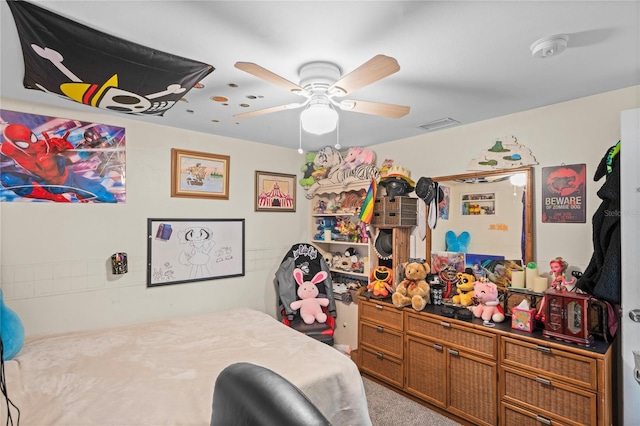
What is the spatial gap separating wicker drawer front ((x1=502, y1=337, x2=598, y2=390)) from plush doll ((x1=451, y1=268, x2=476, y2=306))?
514 mm

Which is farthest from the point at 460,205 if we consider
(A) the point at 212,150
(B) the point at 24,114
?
(B) the point at 24,114

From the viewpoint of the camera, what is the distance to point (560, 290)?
2.18 m

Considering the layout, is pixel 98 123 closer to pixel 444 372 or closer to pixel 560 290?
pixel 444 372

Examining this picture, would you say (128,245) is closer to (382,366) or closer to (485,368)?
(382,366)

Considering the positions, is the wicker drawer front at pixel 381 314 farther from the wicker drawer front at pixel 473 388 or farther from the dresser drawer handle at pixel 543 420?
the dresser drawer handle at pixel 543 420

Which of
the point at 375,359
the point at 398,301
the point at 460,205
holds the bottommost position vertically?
the point at 375,359

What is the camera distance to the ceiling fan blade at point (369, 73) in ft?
4.41

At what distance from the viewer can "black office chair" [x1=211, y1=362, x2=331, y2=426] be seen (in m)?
0.76

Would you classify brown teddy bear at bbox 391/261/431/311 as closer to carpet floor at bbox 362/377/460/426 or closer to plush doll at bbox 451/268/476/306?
plush doll at bbox 451/268/476/306

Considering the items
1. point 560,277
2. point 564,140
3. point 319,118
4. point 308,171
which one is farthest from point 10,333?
point 564,140

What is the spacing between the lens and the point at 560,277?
7.33 ft

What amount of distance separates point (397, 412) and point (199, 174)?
110 inches

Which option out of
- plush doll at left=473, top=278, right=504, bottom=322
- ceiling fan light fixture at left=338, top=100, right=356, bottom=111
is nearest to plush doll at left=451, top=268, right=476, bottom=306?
plush doll at left=473, top=278, right=504, bottom=322

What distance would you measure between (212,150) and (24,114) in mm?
1437
